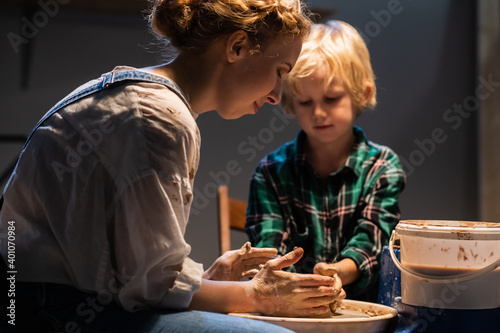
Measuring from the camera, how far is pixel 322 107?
1.57 metres

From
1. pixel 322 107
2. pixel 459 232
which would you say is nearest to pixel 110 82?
pixel 459 232

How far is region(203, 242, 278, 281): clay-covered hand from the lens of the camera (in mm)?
1141

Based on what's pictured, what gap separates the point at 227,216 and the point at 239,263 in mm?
808

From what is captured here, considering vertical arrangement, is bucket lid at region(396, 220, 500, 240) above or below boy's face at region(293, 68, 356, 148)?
below

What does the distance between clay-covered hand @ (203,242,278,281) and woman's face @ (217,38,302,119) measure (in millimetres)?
275

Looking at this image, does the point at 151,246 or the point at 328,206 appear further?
the point at 328,206

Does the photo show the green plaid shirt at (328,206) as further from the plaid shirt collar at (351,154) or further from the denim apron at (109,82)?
the denim apron at (109,82)

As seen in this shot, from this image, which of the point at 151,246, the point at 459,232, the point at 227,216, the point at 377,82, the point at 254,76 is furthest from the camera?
the point at 377,82

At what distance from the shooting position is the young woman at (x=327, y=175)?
1510mm

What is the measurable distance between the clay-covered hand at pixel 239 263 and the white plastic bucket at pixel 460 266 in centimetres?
32

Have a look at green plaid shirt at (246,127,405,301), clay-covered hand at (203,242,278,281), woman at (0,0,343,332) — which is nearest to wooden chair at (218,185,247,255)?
green plaid shirt at (246,127,405,301)

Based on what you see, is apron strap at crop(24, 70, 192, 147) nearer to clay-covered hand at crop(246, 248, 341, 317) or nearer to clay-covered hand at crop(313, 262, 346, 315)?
clay-covered hand at crop(246, 248, 341, 317)

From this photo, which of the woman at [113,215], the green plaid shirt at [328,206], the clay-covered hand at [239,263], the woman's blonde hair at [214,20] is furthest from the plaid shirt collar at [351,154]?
the woman at [113,215]

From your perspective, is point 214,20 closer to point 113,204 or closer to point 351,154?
point 113,204
